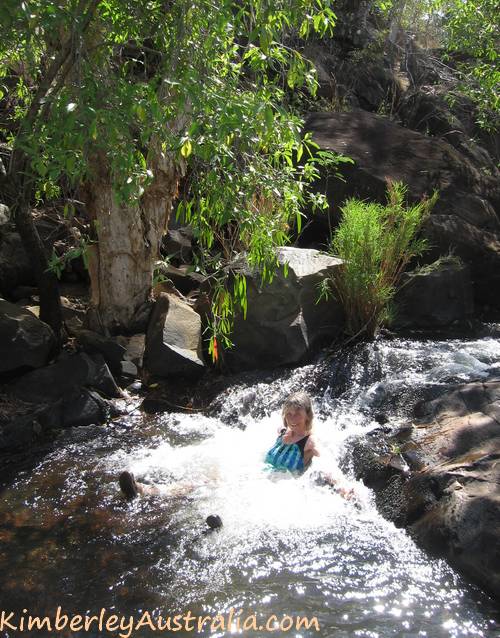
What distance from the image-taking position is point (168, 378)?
237 inches

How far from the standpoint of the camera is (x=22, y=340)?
18.0 feet

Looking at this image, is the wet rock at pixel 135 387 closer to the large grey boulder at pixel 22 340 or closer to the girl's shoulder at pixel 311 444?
the large grey boulder at pixel 22 340

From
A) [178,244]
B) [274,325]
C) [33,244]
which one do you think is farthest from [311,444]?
[178,244]

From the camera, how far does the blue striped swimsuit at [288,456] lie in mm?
4332

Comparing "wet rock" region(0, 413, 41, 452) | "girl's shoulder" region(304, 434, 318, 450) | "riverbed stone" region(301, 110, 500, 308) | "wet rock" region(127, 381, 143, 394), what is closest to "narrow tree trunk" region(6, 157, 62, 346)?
"wet rock" region(127, 381, 143, 394)

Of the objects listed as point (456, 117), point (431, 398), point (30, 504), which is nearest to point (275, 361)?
point (431, 398)

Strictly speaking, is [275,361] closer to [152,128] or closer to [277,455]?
[277,455]

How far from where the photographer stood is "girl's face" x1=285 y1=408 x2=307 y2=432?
4363 mm

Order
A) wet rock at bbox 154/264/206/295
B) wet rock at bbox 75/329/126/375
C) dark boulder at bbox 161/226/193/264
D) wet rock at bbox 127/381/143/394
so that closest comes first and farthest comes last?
wet rock at bbox 127/381/143/394
wet rock at bbox 75/329/126/375
wet rock at bbox 154/264/206/295
dark boulder at bbox 161/226/193/264

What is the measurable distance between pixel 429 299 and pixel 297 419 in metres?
3.36

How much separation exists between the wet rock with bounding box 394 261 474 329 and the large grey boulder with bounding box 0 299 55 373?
3908 millimetres

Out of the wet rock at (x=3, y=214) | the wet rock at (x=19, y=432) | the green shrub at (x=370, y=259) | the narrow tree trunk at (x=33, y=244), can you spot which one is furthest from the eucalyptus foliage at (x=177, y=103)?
the wet rock at (x=3, y=214)

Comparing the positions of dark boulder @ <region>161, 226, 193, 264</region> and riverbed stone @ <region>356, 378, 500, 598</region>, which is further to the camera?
dark boulder @ <region>161, 226, 193, 264</region>

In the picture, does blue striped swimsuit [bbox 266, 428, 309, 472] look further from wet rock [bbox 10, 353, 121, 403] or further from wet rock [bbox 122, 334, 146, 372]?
wet rock [bbox 122, 334, 146, 372]
